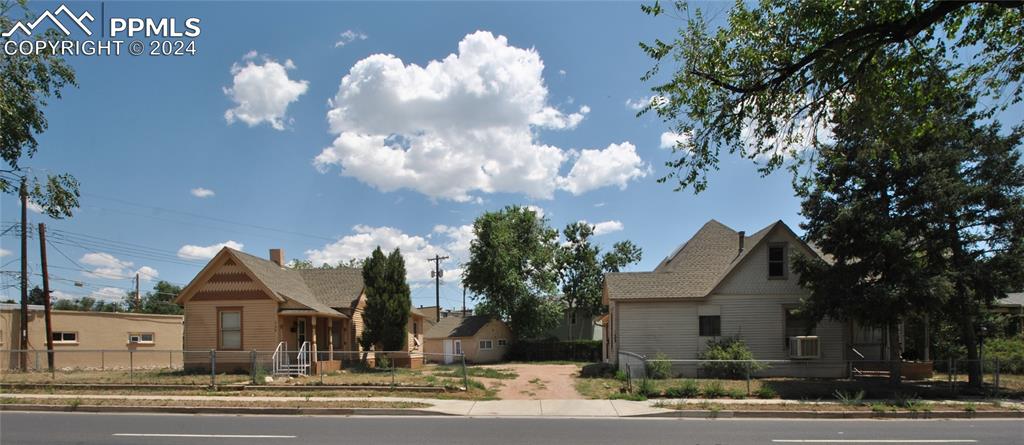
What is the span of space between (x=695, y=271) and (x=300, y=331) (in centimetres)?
1714

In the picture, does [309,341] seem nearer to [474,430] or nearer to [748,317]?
[474,430]

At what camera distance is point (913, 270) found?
18.5m

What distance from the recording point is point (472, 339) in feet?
146

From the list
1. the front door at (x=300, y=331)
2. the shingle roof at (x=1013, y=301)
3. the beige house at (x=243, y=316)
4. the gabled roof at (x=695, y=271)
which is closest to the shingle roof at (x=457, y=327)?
the front door at (x=300, y=331)

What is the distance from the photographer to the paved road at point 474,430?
10938mm

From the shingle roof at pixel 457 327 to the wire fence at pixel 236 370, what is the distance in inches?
471

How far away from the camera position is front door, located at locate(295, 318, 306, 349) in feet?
88.1

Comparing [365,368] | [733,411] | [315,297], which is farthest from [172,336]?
[733,411]

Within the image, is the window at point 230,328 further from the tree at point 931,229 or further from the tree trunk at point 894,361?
the tree trunk at point 894,361

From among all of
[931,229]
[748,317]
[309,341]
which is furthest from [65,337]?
[931,229]

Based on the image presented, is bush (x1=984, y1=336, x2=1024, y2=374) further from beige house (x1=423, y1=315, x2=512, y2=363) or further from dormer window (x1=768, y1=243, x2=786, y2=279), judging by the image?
beige house (x1=423, y1=315, x2=512, y2=363)

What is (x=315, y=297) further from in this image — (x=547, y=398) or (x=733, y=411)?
(x=733, y=411)

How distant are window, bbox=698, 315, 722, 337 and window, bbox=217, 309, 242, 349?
1830cm

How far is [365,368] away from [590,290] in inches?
1220
